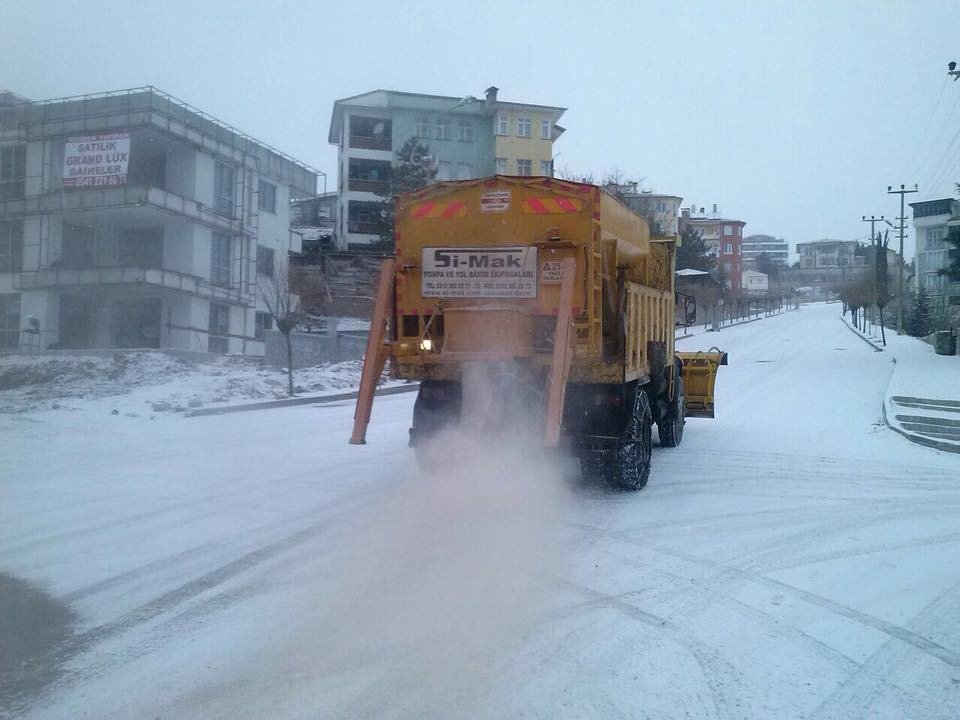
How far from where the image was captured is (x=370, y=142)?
4588 cm

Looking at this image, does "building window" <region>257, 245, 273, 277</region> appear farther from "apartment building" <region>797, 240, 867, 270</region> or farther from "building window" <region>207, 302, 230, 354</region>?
"apartment building" <region>797, 240, 867, 270</region>

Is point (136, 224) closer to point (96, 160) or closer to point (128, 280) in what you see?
point (128, 280)

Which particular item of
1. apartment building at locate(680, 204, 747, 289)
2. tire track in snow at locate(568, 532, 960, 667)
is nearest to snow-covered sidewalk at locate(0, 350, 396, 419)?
tire track in snow at locate(568, 532, 960, 667)

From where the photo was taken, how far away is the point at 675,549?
6852mm

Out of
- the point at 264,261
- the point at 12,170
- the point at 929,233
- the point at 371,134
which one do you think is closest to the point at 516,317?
the point at 12,170

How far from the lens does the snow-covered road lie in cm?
414

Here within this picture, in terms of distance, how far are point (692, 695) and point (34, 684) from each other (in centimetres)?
335

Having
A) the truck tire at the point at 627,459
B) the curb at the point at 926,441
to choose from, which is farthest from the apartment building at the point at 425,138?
the truck tire at the point at 627,459

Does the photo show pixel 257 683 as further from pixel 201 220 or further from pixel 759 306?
pixel 759 306

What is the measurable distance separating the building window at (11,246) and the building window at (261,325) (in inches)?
469

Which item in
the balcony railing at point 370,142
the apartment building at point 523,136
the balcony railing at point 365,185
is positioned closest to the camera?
the balcony railing at point 365,185

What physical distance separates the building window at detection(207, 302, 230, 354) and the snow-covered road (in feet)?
39.5

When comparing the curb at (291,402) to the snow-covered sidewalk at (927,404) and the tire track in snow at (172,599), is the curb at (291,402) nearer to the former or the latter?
the tire track in snow at (172,599)

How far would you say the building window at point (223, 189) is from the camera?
803 inches
